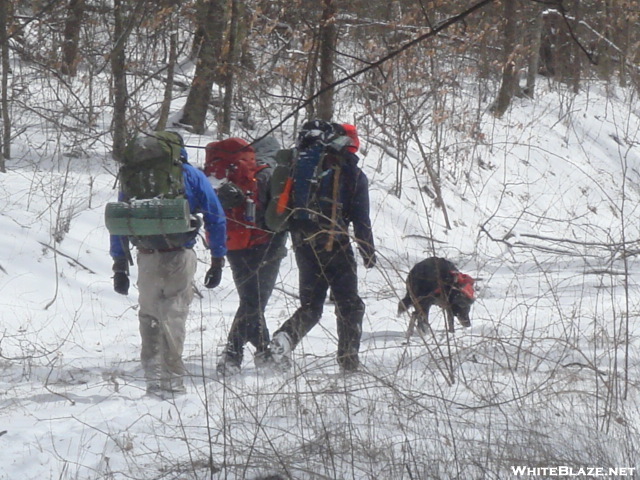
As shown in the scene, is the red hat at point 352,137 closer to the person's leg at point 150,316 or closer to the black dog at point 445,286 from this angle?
the person's leg at point 150,316

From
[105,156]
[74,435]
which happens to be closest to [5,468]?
[74,435]

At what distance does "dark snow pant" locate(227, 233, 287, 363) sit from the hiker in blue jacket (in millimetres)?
401

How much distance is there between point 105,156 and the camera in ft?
35.1

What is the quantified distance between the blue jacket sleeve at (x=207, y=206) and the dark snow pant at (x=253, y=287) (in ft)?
1.47

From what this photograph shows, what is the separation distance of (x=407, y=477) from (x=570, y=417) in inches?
39.3

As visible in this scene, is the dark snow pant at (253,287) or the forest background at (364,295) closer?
the forest background at (364,295)

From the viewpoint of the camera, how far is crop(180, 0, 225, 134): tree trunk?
11117 mm

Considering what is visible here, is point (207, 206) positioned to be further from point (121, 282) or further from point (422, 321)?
point (422, 321)

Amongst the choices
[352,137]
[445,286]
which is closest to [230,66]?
[445,286]

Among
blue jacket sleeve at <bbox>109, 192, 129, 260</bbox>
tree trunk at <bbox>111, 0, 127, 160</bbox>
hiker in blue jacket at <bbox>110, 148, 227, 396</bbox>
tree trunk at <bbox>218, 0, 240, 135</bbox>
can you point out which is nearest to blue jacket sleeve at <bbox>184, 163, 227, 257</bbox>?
hiker in blue jacket at <bbox>110, 148, 227, 396</bbox>

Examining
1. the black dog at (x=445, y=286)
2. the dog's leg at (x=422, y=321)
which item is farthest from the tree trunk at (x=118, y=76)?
the dog's leg at (x=422, y=321)

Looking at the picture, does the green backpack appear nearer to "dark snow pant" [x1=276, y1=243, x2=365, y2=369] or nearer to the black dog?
"dark snow pant" [x1=276, y1=243, x2=365, y2=369]

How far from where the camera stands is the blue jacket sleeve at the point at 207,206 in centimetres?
452

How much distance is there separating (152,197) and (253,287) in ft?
A: 3.60
